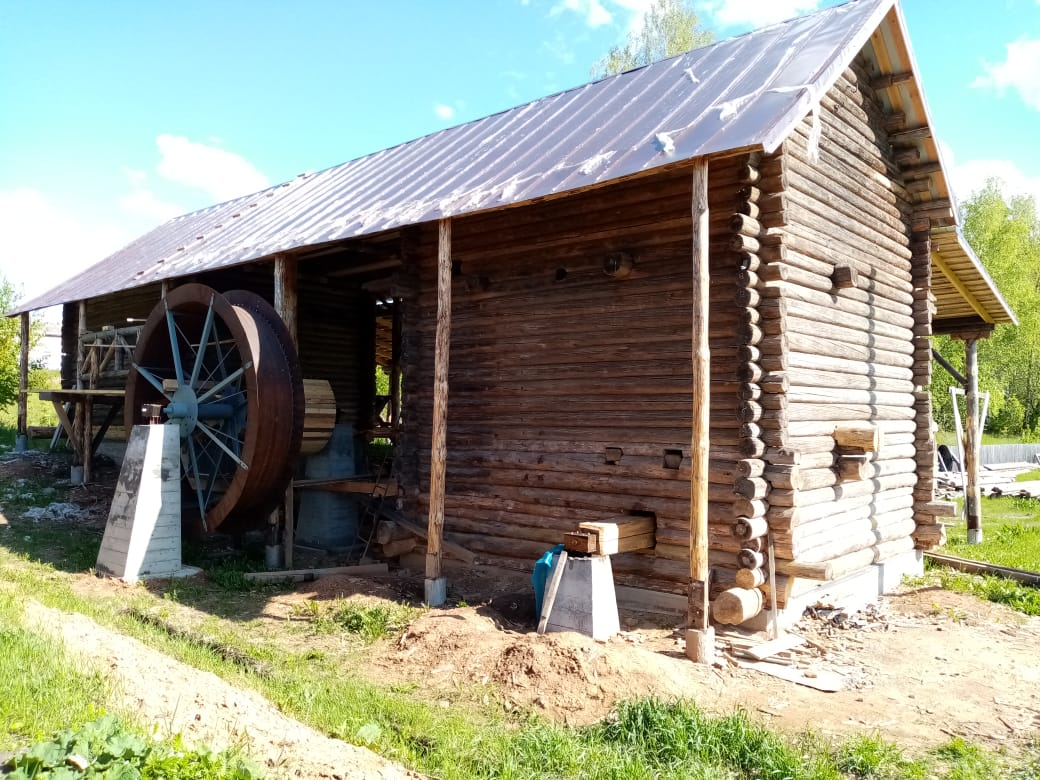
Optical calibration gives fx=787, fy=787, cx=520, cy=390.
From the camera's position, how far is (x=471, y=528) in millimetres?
9008

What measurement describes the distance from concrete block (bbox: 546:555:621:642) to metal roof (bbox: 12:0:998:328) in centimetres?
316

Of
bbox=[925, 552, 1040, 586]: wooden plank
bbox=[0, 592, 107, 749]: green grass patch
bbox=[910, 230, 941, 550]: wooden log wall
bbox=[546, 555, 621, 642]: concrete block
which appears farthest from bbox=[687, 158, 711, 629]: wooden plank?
bbox=[910, 230, 941, 550]: wooden log wall

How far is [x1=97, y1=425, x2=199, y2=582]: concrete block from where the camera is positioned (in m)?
8.88

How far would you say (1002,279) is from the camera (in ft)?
99.5

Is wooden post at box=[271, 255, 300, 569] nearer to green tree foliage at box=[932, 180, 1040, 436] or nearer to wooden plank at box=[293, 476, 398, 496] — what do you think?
wooden plank at box=[293, 476, 398, 496]

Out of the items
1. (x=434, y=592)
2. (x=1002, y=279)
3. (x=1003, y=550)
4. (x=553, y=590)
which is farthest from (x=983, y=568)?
(x=1002, y=279)

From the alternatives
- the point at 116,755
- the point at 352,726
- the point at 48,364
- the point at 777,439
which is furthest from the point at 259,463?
the point at 48,364

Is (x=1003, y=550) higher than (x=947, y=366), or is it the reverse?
(x=947, y=366)

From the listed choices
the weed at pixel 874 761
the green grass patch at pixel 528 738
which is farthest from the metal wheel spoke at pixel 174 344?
the weed at pixel 874 761

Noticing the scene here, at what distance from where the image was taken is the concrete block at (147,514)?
888cm

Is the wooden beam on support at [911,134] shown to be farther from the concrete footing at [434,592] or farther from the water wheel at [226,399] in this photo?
the water wheel at [226,399]

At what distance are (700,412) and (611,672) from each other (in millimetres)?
2048

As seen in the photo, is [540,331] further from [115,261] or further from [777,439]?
[115,261]

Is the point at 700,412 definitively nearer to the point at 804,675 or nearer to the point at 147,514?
the point at 804,675
